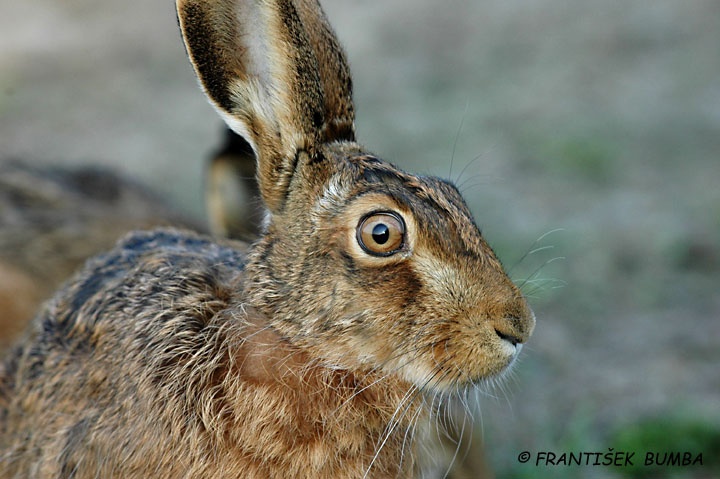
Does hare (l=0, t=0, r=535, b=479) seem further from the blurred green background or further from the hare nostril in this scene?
the blurred green background

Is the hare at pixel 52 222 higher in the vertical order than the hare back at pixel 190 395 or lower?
higher

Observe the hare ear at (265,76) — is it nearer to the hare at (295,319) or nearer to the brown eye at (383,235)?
the hare at (295,319)

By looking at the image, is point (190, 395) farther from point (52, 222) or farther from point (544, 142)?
point (544, 142)

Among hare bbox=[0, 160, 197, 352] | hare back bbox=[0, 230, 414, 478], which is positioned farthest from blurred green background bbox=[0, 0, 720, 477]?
hare back bbox=[0, 230, 414, 478]

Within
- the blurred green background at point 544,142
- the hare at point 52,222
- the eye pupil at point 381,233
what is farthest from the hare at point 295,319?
the hare at point 52,222

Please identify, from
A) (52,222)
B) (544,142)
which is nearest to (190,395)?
(52,222)

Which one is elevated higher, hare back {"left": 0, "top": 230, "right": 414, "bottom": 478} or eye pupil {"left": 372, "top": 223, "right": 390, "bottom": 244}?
eye pupil {"left": 372, "top": 223, "right": 390, "bottom": 244}
